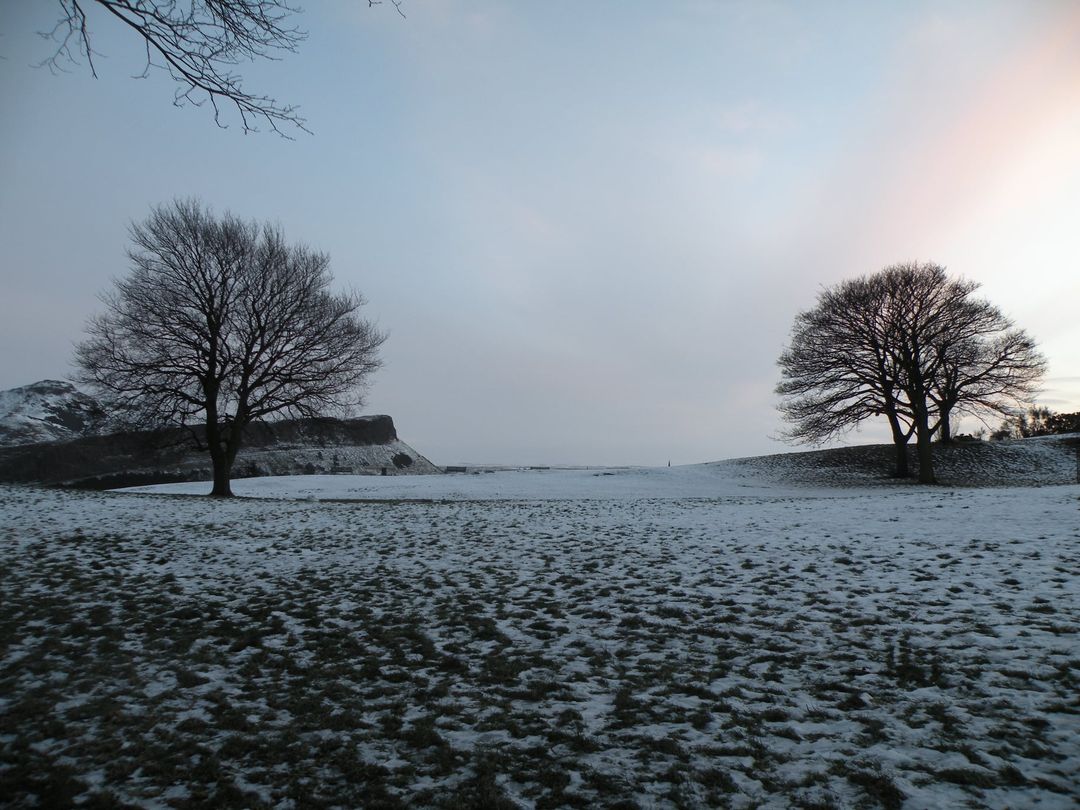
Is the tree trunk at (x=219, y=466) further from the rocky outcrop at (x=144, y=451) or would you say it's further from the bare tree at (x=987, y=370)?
the bare tree at (x=987, y=370)

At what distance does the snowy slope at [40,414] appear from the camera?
1473 inches

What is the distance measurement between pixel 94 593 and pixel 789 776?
895cm

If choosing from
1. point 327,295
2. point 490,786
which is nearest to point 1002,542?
point 490,786

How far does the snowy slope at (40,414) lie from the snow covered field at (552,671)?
37706 mm

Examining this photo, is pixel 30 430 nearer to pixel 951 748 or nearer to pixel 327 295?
pixel 327 295

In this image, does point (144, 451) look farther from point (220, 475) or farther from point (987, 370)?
point (987, 370)

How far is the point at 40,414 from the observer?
132 feet

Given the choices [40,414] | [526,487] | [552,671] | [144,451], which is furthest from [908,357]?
[40,414]

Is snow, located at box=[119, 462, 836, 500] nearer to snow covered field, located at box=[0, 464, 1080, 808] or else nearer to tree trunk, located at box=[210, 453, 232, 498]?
tree trunk, located at box=[210, 453, 232, 498]

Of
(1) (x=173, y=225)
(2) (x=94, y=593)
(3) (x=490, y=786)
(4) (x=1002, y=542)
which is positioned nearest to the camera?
(3) (x=490, y=786)

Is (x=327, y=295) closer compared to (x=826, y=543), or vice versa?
(x=826, y=543)

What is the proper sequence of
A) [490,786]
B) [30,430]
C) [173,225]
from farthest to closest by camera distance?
1. [30,430]
2. [173,225]
3. [490,786]

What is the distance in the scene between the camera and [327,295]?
22422mm

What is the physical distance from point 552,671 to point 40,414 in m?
51.9
